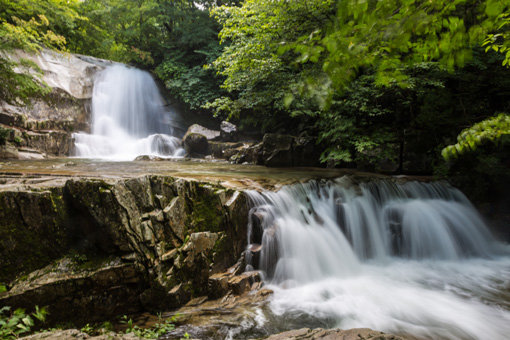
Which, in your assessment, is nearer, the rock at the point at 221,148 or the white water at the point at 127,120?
the white water at the point at 127,120

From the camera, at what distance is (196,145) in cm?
1350

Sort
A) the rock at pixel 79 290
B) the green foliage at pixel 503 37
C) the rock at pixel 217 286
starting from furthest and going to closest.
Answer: the rock at pixel 217 286
the rock at pixel 79 290
the green foliage at pixel 503 37

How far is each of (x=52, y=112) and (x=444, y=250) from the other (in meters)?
16.4

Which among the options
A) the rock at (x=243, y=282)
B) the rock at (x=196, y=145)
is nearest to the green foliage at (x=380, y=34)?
the rock at (x=243, y=282)

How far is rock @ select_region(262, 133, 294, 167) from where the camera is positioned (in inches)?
389

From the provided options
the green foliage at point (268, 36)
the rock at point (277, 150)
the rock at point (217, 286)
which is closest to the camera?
the rock at point (217, 286)

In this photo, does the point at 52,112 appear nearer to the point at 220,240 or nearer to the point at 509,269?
the point at 220,240

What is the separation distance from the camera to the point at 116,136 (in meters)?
14.7

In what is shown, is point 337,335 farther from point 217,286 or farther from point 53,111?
point 53,111

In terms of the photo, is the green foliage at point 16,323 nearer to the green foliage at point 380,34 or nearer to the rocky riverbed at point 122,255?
the rocky riverbed at point 122,255

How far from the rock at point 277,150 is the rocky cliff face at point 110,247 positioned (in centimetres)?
602

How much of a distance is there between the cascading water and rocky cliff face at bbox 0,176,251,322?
0.93 metres

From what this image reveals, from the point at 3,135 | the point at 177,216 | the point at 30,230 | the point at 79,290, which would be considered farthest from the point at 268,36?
the point at 3,135

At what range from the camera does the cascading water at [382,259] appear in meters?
3.44
